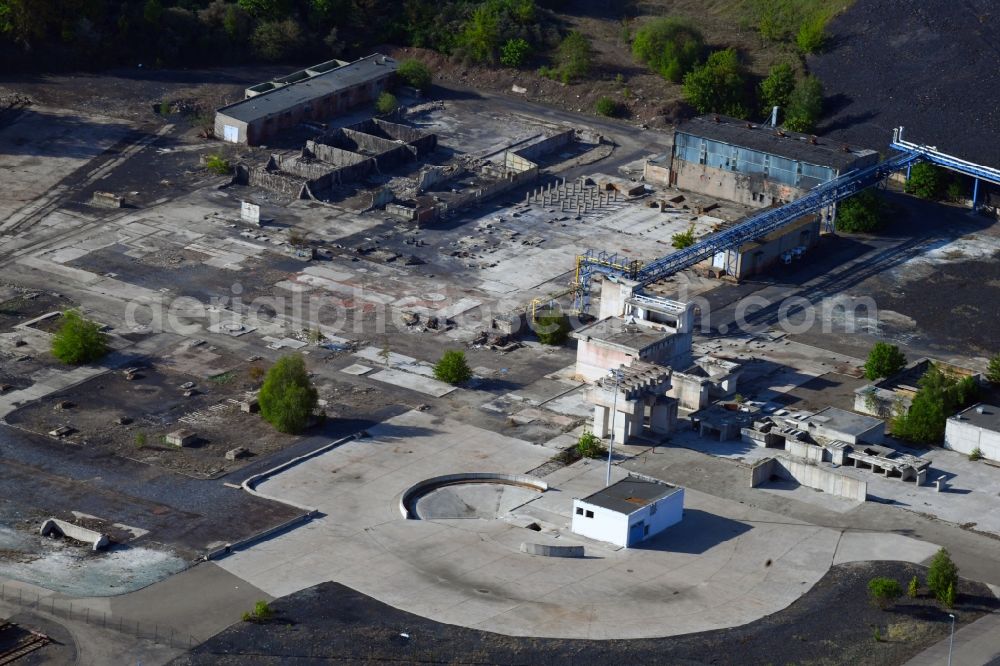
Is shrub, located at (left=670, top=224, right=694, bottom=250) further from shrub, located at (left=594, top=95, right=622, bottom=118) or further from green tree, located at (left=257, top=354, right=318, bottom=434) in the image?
green tree, located at (left=257, top=354, right=318, bottom=434)

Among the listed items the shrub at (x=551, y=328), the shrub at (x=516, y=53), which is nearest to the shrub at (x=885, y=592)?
the shrub at (x=551, y=328)

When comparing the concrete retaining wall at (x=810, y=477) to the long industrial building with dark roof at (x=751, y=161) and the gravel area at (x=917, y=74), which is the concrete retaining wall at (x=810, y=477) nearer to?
the long industrial building with dark roof at (x=751, y=161)

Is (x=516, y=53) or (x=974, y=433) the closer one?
(x=974, y=433)

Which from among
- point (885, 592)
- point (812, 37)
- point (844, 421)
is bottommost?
point (885, 592)

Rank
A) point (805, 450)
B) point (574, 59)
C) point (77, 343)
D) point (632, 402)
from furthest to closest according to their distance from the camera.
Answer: point (574, 59)
point (77, 343)
point (805, 450)
point (632, 402)

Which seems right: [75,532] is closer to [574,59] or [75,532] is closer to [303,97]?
[303,97]

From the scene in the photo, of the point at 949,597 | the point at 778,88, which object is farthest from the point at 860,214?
the point at 949,597

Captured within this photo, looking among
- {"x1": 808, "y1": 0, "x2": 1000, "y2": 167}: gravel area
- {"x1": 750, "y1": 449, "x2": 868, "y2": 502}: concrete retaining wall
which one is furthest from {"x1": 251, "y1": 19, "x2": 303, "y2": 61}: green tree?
{"x1": 750, "y1": 449, "x2": 868, "y2": 502}: concrete retaining wall
